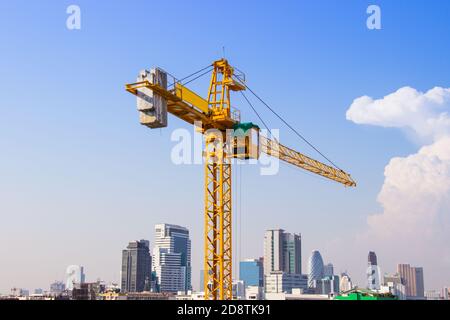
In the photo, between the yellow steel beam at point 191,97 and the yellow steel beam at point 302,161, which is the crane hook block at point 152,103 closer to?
the yellow steel beam at point 191,97

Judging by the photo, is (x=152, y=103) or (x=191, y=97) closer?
(x=152, y=103)

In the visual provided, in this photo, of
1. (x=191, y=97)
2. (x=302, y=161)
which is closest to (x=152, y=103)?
(x=191, y=97)

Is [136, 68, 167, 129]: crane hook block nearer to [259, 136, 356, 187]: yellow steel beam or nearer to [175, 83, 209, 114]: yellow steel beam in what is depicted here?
[175, 83, 209, 114]: yellow steel beam

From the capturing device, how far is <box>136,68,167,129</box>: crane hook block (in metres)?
50.6

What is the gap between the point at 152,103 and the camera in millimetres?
51125

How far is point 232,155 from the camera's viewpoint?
215 ft

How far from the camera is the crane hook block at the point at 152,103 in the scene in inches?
1993

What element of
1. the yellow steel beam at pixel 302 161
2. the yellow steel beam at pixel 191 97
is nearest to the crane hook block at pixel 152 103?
the yellow steel beam at pixel 191 97

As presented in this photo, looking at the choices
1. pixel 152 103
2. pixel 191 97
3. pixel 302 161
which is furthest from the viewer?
pixel 302 161

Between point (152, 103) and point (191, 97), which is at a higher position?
point (191, 97)

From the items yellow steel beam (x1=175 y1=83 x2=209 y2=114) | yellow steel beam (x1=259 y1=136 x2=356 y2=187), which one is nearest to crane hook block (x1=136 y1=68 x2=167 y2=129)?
yellow steel beam (x1=175 y1=83 x2=209 y2=114)

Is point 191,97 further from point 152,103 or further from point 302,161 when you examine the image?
point 302,161
